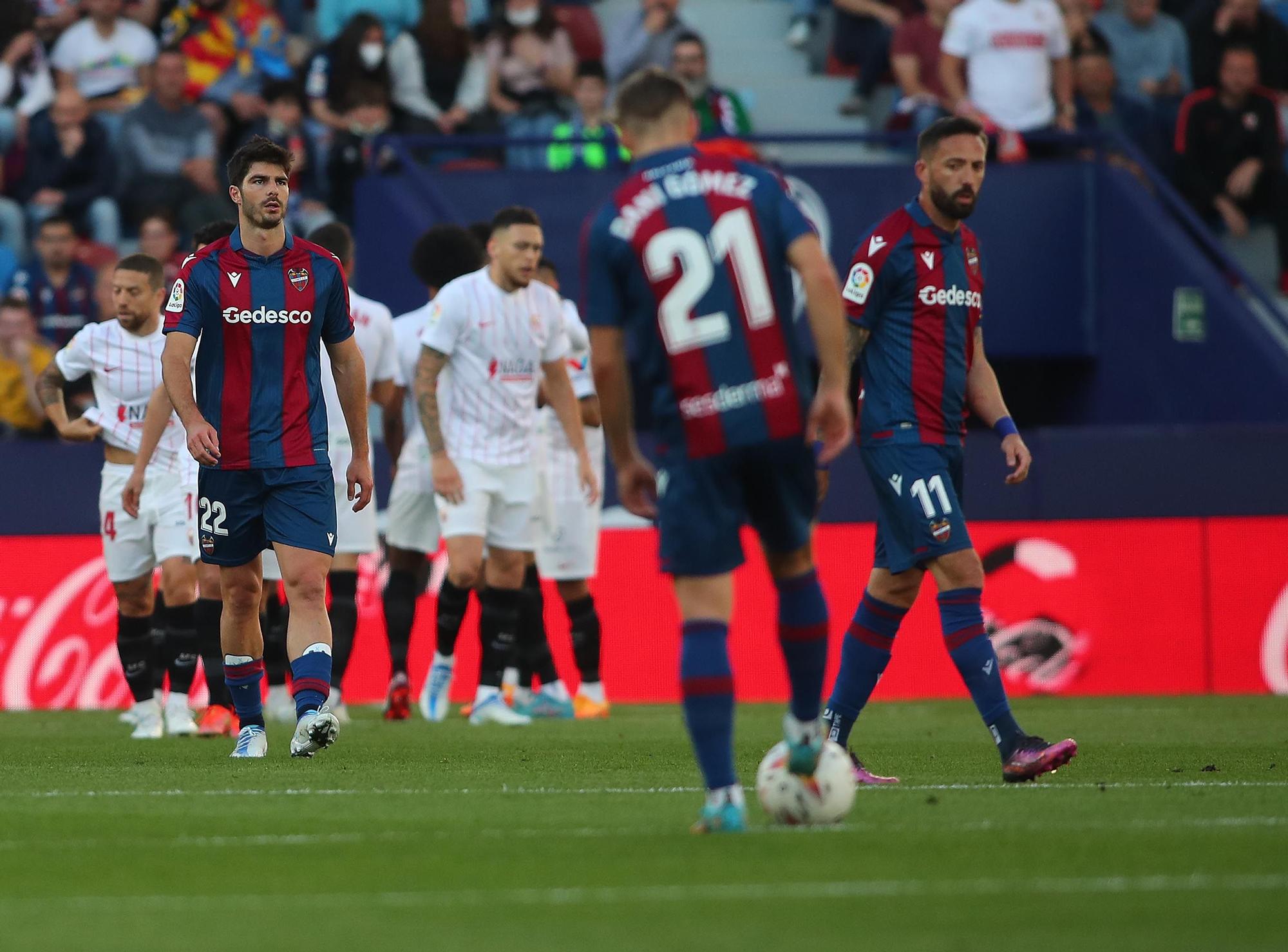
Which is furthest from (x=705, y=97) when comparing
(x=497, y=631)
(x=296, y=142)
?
(x=497, y=631)

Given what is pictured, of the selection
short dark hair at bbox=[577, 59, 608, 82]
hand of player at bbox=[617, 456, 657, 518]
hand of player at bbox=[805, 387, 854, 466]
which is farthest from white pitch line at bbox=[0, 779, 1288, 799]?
short dark hair at bbox=[577, 59, 608, 82]

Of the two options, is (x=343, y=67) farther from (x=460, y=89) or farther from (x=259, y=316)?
(x=259, y=316)

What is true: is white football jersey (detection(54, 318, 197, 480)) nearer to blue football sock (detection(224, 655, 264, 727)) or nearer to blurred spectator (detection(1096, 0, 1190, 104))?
blue football sock (detection(224, 655, 264, 727))

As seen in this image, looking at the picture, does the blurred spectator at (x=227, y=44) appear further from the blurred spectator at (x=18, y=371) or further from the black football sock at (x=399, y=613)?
the black football sock at (x=399, y=613)

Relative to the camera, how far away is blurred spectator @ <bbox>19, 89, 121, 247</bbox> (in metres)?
16.4

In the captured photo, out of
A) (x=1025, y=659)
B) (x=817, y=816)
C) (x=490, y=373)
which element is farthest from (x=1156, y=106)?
(x=817, y=816)

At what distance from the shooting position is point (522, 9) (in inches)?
713

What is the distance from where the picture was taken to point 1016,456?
316 inches

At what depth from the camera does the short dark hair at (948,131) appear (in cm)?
786

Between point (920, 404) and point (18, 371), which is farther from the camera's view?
point (18, 371)

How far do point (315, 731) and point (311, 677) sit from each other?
22 centimetres

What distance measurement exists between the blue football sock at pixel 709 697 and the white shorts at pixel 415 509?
254 inches

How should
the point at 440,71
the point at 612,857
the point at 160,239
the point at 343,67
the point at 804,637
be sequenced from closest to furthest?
1. the point at 612,857
2. the point at 804,637
3. the point at 160,239
4. the point at 343,67
5. the point at 440,71

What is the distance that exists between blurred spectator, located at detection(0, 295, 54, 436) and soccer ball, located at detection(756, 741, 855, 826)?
968cm
